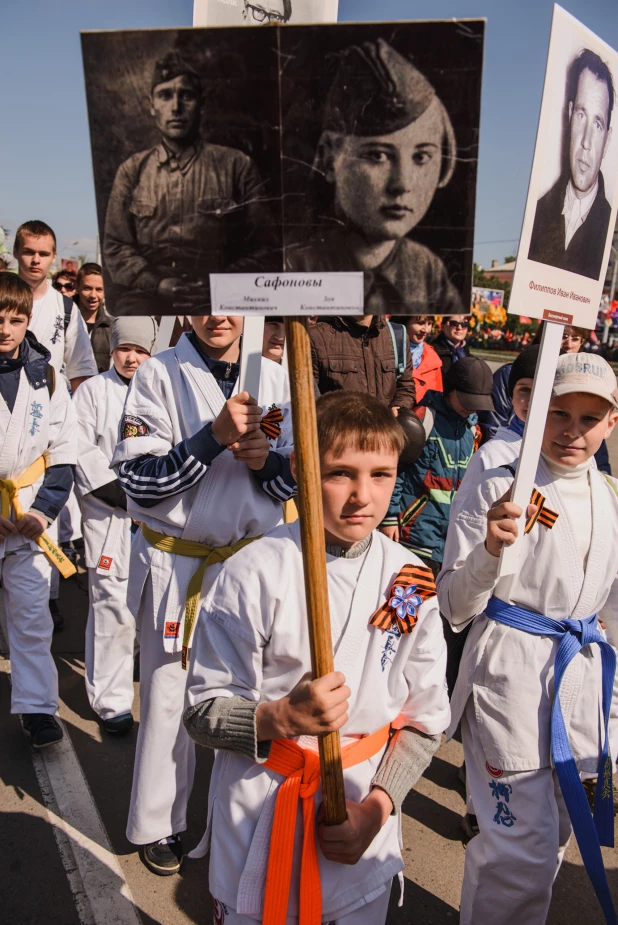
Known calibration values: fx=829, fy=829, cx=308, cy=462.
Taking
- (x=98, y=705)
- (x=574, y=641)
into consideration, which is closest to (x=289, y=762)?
(x=574, y=641)

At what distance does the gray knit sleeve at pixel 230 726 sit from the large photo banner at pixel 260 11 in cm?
171

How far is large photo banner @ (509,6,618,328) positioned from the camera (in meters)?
2.04

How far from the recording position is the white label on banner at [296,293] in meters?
1.66

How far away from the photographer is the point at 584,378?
2.63 meters

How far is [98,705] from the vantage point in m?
4.27

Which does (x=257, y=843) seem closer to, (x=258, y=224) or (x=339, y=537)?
(x=339, y=537)

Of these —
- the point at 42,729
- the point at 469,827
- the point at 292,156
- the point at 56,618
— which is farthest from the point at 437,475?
the point at 292,156

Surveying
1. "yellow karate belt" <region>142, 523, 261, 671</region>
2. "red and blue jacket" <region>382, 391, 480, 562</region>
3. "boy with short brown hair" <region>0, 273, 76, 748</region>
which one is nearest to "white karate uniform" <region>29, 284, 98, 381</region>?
"boy with short brown hair" <region>0, 273, 76, 748</region>

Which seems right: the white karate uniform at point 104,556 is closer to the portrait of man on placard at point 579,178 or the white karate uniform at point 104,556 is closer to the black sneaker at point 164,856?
the black sneaker at point 164,856

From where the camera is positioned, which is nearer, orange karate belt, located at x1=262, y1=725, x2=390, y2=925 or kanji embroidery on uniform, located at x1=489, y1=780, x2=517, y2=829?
orange karate belt, located at x1=262, y1=725, x2=390, y2=925

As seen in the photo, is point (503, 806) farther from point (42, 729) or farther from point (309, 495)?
point (42, 729)

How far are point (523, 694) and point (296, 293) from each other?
1599 millimetres

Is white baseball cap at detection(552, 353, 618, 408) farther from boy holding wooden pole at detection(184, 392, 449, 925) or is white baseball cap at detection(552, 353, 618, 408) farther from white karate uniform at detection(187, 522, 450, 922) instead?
white karate uniform at detection(187, 522, 450, 922)

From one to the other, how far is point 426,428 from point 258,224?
3.47 meters
